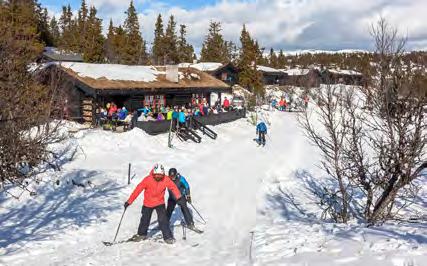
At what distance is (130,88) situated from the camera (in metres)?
25.9

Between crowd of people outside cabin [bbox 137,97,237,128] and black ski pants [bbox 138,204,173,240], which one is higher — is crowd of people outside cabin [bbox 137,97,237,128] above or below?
above

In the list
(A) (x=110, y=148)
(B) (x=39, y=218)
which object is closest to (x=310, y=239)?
(B) (x=39, y=218)

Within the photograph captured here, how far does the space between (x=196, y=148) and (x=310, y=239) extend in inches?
588

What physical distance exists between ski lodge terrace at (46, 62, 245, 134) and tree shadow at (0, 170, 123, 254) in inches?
316

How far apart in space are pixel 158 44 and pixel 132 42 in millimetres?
6149

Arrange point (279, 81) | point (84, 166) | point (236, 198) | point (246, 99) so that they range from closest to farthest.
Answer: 1. point (236, 198)
2. point (84, 166)
3. point (246, 99)
4. point (279, 81)

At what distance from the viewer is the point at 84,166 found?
A: 17125mm

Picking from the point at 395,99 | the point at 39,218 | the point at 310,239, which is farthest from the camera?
the point at 39,218

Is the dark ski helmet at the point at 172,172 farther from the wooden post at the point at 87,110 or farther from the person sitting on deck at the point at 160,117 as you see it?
the wooden post at the point at 87,110

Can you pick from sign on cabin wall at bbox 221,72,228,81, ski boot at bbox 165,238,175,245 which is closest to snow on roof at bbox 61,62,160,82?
ski boot at bbox 165,238,175,245

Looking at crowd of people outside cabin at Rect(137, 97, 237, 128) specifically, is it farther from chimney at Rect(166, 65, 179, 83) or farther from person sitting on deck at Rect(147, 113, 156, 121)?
chimney at Rect(166, 65, 179, 83)

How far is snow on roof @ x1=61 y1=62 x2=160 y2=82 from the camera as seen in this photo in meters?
26.1

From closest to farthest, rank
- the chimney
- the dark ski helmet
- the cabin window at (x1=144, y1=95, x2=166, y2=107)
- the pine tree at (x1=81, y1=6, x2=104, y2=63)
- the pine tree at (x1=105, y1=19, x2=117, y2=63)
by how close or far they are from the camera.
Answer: the dark ski helmet
the cabin window at (x1=144, y1=95, x2=166, y2=107)
the chimney
the pine tree at (x1=81, y1=6, x2=104, y2=63)
the pine tree at (x1=105, y1=19, x2=117, y2=63)

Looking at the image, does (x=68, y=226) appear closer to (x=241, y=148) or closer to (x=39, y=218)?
(x=39, y=218)
